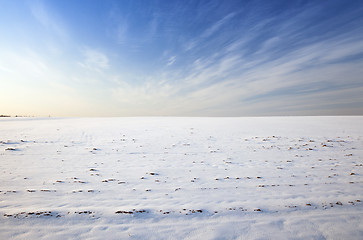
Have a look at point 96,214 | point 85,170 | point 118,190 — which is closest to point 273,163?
point 118,190

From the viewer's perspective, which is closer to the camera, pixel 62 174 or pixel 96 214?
pixel 96 214

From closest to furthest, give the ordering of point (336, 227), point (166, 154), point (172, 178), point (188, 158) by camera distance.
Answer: point (336, 227) → point (172, 178) → point (188, 158) → point (166, 154)

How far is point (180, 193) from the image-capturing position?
5918 mm

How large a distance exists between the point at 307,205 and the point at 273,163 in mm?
4101

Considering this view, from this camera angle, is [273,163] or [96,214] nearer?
[96,214]

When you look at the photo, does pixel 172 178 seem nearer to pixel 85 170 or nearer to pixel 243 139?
pixel 85 170

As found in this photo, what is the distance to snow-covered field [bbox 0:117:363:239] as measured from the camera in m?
4.16

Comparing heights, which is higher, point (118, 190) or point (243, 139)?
point (243, 139)

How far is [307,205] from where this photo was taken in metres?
5.12

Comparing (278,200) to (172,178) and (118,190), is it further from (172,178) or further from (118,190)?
(118,190)

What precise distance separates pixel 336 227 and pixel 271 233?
1895 millimetres

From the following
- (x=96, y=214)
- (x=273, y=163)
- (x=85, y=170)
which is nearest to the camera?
(x=96, y=214)

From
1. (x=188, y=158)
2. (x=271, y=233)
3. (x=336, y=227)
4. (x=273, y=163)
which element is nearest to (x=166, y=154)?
(x=188, y=158)

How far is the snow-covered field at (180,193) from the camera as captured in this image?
4160 millimetres
